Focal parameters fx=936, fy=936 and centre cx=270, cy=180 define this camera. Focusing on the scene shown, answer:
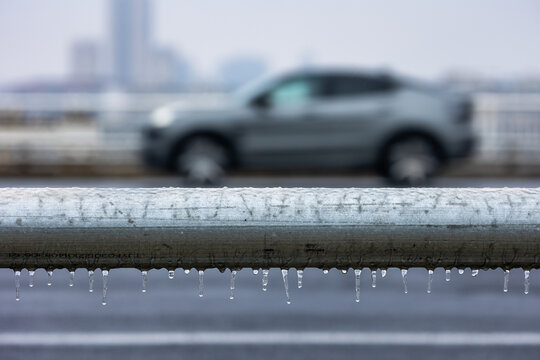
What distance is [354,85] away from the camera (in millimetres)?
12758

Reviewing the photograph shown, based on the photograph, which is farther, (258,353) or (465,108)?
(465,108)

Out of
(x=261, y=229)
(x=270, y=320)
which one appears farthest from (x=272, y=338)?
(x=261, y=229)

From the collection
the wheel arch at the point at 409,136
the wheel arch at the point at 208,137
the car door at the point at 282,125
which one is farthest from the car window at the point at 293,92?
the wheel arch at the point at 409,136

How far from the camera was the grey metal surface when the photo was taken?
1.04m

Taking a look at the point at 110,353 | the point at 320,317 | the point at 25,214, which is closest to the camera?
the point at 25,214

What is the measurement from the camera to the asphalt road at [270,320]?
4.14m

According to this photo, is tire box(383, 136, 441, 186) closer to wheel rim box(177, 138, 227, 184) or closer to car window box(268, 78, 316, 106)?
car window box(268, 78, 316, 106)

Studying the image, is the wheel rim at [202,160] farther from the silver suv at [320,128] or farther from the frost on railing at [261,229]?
the frost on railing at [261,229]

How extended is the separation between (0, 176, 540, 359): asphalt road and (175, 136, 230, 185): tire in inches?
240

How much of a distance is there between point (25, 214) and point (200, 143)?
11.6 metres

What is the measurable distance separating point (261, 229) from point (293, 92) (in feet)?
37.8

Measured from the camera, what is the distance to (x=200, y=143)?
496 inches

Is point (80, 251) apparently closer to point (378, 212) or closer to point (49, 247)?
point (49, 247)

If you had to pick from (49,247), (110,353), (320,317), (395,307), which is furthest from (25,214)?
(395,307)
